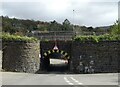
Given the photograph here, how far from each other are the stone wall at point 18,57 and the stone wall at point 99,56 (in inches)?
251

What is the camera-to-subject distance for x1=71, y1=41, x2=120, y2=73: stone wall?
Result: 55.4 meters

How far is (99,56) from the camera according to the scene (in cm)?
5578

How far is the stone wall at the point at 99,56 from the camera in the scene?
55406 millimetres

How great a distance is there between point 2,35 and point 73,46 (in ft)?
32.4

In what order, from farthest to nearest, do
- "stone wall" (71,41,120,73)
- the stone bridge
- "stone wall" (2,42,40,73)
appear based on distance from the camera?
"stone wall" (71,41,120,73), the stone bridge, "stone wall" (2,42,40,73)

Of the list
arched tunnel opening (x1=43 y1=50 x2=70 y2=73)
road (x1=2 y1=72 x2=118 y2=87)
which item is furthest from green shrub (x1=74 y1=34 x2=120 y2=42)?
road (x1=2 y1=72 x2=118 y2=87)

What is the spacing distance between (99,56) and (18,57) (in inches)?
421

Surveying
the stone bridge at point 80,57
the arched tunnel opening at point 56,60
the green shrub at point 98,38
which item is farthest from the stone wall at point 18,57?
the green shrub at point 98,38

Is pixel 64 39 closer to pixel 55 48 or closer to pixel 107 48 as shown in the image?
pixel 55 48

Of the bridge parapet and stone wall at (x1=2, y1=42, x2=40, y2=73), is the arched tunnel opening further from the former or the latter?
stone wall at (x1=2, y1=42, x2=40, y2=73)

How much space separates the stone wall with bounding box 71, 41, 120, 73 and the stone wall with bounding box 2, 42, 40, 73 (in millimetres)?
6381

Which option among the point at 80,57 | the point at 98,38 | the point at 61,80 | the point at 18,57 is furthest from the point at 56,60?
the point at 61,80

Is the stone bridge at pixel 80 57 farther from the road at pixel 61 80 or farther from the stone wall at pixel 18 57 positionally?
the road at pixel 61 80

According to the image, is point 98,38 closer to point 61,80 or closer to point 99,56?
point 99,56
